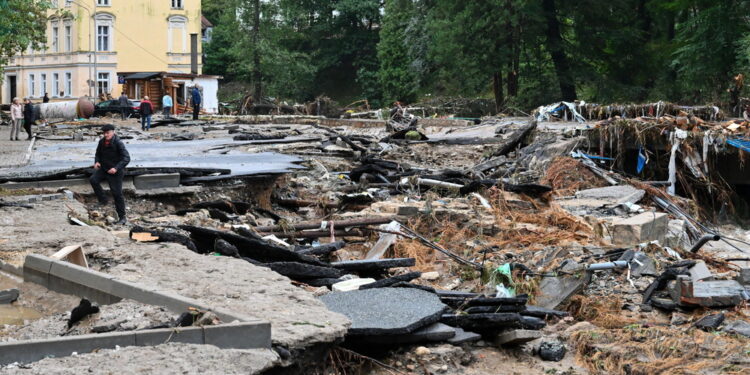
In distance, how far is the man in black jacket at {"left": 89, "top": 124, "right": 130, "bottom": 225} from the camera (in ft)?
40.0

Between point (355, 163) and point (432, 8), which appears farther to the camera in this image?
point (432, 8)

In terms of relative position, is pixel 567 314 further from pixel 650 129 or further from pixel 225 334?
pixel 650 129

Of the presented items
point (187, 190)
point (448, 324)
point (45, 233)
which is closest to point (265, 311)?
point (448, 324)

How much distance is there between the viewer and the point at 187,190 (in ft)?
45.4

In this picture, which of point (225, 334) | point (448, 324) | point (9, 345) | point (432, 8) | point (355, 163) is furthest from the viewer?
point (432, 8)

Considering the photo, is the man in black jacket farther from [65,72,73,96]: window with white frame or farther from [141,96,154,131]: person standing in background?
[65,72,73,96]: window with white frame

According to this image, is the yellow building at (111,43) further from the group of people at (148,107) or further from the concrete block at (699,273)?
the concrete block at (699,273)

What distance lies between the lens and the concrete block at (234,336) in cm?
557

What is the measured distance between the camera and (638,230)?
38.5ft

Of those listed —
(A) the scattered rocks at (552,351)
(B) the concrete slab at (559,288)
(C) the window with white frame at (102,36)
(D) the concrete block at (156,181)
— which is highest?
(C) the window with white frame at (102,36)

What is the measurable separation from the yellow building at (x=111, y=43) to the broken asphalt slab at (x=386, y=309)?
59749mm

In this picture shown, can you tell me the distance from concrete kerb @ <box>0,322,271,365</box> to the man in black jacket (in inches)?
272

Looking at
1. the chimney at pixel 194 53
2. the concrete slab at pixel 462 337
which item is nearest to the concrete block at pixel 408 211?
the concrete slab at pixel 462 337

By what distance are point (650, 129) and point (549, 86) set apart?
24773mm
